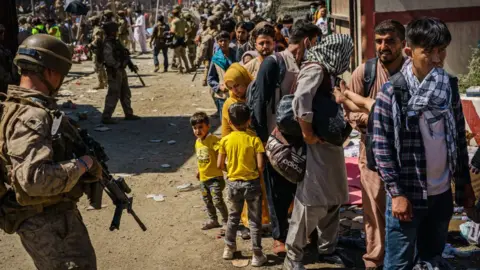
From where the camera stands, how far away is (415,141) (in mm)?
3740

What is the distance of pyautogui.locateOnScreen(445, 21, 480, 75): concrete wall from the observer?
28.9ft

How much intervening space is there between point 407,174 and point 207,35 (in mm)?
10603

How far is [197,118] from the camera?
19.9 ft

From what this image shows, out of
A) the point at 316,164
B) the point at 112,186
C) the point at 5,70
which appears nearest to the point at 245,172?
the point at 316,164

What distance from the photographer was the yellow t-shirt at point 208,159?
20.1ft

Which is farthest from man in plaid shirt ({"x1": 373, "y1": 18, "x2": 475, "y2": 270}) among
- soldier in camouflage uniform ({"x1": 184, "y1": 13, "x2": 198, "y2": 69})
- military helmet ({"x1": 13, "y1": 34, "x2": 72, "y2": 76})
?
soldier in camouflage uniform ({"x1": 184, "y1": 13, "x2": 198, "y2": 69})

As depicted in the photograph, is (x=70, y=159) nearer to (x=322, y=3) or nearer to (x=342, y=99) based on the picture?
(x=342, y=99)

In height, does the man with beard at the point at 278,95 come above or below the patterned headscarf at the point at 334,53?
below

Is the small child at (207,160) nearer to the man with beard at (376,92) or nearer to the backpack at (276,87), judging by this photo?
the backpack at (276,87)

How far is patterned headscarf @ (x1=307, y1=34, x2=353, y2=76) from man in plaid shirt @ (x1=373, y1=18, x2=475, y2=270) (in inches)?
38.5

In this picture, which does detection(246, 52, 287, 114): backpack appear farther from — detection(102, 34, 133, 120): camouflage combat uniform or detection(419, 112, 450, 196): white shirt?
detection(102, 34, 133, 120): camouflage combat uniform

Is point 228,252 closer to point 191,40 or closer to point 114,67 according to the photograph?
point 114,67

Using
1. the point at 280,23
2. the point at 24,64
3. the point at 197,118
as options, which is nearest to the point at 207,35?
the point at 280,23

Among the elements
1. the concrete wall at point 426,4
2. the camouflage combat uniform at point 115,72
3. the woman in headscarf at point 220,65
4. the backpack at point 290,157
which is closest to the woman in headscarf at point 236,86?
the backpack at point 290,157
